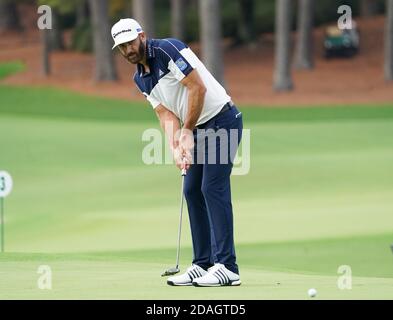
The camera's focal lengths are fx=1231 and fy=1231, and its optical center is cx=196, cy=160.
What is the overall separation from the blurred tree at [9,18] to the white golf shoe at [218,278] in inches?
2365

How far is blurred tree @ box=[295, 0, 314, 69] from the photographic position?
47156mm

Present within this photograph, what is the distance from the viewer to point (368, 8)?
61156 mm

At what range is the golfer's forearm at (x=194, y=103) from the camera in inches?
368

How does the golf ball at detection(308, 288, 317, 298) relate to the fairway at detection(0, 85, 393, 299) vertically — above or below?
below

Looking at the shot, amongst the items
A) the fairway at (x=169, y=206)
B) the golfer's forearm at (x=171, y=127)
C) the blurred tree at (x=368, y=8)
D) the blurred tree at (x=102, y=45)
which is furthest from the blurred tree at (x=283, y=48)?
the golfer's forearm at (x=171, y=127)

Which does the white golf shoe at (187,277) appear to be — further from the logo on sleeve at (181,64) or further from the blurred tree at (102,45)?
the blurred tree at (102,45)

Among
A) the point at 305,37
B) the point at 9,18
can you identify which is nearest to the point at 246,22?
the point at 305,37

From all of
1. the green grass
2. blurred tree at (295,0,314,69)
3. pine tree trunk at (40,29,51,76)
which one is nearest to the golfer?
pine tree trunk at (40,29,51,76)

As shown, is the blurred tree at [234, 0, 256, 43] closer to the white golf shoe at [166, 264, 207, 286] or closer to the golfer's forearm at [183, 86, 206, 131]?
the white golf shoe at [166, 264, 207, 286]

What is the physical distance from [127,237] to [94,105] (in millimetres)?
23039

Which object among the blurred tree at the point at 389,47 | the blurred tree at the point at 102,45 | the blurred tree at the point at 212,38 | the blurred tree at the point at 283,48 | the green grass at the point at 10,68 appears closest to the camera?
the blurred tree at the point at 212,38

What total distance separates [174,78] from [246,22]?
141 feet

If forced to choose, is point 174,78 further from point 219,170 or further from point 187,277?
point 187,277
